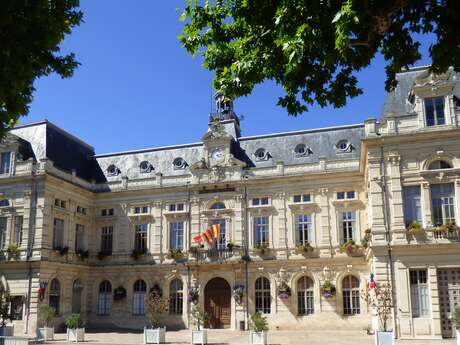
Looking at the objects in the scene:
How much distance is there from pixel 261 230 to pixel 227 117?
896 cm

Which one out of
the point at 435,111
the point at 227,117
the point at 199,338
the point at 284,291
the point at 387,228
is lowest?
the point at 199,338

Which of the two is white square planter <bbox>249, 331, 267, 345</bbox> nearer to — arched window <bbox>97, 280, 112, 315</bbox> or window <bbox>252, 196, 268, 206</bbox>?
window <bbox>252, 196, 268, 206</bbox>

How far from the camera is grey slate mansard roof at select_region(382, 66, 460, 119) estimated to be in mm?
24745

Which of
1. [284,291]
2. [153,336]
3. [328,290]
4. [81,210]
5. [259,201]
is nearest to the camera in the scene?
[153,336]

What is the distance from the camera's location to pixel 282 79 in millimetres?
7914

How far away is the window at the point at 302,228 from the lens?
94.8 feet

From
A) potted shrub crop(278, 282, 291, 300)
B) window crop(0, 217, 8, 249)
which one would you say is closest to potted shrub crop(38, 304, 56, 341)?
window crop(0, 217, 8, 249)

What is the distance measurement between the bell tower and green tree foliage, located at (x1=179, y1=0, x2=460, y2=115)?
80.9 feet

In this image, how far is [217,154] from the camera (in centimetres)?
3150

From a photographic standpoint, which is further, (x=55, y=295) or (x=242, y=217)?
(x=242, y=217)

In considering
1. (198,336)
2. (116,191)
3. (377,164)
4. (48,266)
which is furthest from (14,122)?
(116,191)

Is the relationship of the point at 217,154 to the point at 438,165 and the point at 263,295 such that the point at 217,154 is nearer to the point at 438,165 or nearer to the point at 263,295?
the point at 263,295

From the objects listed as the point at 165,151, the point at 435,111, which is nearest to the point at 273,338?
the point at 435,111

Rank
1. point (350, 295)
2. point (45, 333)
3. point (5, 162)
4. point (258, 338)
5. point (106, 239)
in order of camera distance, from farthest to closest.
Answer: point (106, 239) → point (5, 162) → point (350, 295) → point (45, 333) → point (258, 338)
